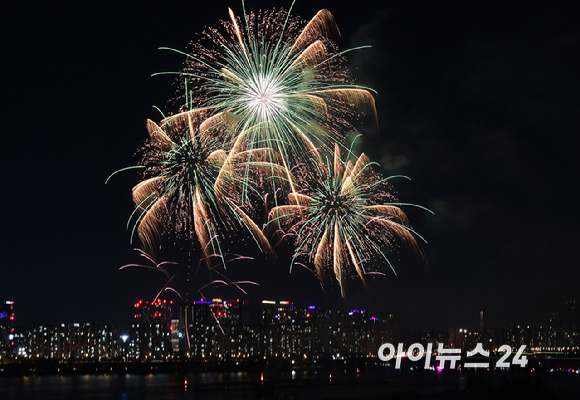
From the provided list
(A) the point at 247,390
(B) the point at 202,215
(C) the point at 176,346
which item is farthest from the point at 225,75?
(C) the point at 176,346

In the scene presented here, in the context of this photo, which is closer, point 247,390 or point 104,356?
point 247,390

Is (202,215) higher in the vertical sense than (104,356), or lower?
higher

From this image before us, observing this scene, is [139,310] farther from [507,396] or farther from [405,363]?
[507,396]

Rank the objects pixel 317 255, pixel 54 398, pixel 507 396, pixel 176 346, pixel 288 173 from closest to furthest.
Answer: pixel 507 396, pixel 288 173, pixel 317 255, pixel 54 398, pixel 176 346

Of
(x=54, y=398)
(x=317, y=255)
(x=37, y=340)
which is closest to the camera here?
(x=317, y=255)

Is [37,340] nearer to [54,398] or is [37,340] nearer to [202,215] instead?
[54,398]

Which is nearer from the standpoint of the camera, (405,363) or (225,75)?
(225,75)

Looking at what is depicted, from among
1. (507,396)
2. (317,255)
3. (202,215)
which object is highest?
(202,215)

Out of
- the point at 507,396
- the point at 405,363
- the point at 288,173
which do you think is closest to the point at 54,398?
the point at 288,173

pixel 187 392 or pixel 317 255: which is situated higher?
pixel 317 255
